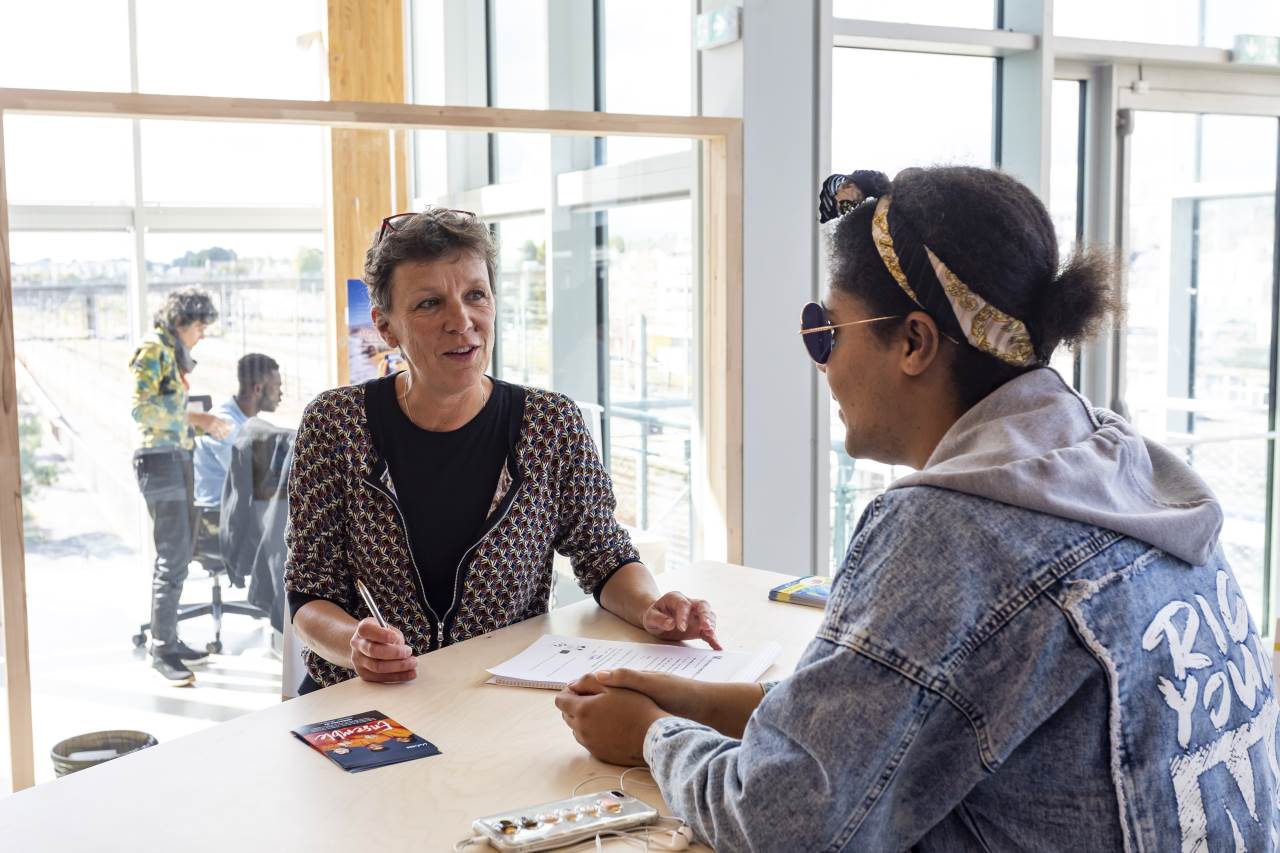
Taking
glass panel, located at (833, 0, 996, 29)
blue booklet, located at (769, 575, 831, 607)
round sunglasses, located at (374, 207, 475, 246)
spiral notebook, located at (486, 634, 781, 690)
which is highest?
glass panel, located at (833, 0, 996, 29)

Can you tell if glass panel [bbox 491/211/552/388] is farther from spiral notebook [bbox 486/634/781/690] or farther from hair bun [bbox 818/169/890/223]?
hair bun [bbox 818/169/890/223]

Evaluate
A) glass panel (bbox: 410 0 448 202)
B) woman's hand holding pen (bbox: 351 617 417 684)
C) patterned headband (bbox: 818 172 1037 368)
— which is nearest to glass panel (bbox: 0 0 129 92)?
glass panel (bbox: 410 0 448 202)

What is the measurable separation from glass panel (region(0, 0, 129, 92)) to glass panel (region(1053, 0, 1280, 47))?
310 centimetres

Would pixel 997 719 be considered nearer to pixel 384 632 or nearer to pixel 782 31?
pixel 384 632

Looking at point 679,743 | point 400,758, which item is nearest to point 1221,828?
point 679,743

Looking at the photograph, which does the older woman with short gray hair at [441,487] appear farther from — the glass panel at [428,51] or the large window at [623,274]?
the glass panel at [428,51]

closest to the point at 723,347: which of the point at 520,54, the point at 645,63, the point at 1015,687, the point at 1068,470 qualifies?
the point at 645,63

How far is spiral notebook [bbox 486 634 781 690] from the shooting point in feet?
5.96

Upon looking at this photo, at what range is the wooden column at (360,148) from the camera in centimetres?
342

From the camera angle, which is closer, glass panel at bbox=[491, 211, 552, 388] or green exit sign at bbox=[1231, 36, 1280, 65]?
glass panel at bbox=[491, 211, 552, 388]

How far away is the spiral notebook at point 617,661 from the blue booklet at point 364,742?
A: 0.24 meters

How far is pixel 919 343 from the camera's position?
127cm

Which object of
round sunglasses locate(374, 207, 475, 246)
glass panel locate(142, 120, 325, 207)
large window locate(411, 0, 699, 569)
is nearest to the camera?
round sunglasses locate(374, 207, 475, 246)

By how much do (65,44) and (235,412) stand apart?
3.85ft
